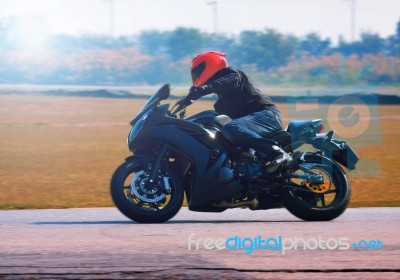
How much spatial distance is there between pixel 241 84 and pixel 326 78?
3810 centimetres

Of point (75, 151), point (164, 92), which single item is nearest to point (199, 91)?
point (164, 92)

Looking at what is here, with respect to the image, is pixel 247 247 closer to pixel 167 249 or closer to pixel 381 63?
pixel 167 249

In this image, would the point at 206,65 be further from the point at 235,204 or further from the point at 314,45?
the point at 314,45

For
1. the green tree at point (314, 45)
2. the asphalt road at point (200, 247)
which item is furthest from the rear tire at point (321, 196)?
the green tree at point (314, 45)

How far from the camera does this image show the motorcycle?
8133mm

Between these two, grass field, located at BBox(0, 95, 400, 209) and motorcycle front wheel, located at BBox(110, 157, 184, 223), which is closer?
motorcycle front wheel, located at BBox(110, 157, 184, 223)

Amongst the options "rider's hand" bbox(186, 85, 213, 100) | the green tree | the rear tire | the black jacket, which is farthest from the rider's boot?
the green tree

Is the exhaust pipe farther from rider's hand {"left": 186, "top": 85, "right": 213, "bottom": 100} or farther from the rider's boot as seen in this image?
rider's hand {"left": 186, "top": 85, "right": 213, "bottom": 100}

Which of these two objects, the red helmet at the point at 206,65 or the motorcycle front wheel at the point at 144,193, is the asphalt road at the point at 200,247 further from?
the red helmet at the point at 206,65

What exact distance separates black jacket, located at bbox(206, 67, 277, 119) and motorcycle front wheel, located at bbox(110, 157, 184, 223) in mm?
880

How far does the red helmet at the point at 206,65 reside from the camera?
8359 mm

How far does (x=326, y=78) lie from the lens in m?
45.9

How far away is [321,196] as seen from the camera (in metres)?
8.31

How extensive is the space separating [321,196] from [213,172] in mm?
1056
